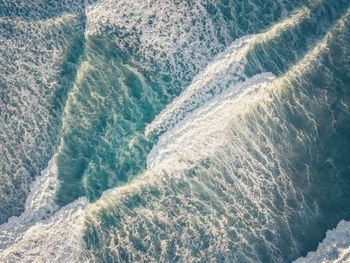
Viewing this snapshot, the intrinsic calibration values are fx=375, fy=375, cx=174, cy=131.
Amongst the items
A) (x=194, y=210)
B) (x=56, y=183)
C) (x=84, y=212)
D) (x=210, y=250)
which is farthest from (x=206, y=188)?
(x=56, y=183)

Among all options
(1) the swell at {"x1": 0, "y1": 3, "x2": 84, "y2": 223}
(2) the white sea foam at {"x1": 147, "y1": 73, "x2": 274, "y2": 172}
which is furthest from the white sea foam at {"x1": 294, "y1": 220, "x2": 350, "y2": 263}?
(1) the swell at {"x1": 0, "y1": 3, "x2": 84, "y2": 223}

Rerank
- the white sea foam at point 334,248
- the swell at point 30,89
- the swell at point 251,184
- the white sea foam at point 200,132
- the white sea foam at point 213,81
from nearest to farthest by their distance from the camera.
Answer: the white sea foam at point 334,248
the swell at point 251,184
the white sea foam at point 200,132
the swell at point 30,89
the white sea foam at point 213,81

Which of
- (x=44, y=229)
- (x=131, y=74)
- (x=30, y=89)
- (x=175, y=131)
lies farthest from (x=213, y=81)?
(x=44, y=229)

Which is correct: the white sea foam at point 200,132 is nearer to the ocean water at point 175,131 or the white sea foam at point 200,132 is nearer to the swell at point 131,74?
the ocean water at point 175,131

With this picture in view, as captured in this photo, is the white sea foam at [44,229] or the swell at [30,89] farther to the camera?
the swell at [30,89]

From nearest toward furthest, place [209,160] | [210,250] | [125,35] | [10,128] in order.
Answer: [210,250] → [209,160] → [10,128] → [125,35]

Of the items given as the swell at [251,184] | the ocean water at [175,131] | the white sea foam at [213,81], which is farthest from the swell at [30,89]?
the white sea foam at [213,81]

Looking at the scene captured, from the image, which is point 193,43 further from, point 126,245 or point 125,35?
point 126,245

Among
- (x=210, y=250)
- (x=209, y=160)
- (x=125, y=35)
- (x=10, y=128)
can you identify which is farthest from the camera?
(x=125, y=35)
